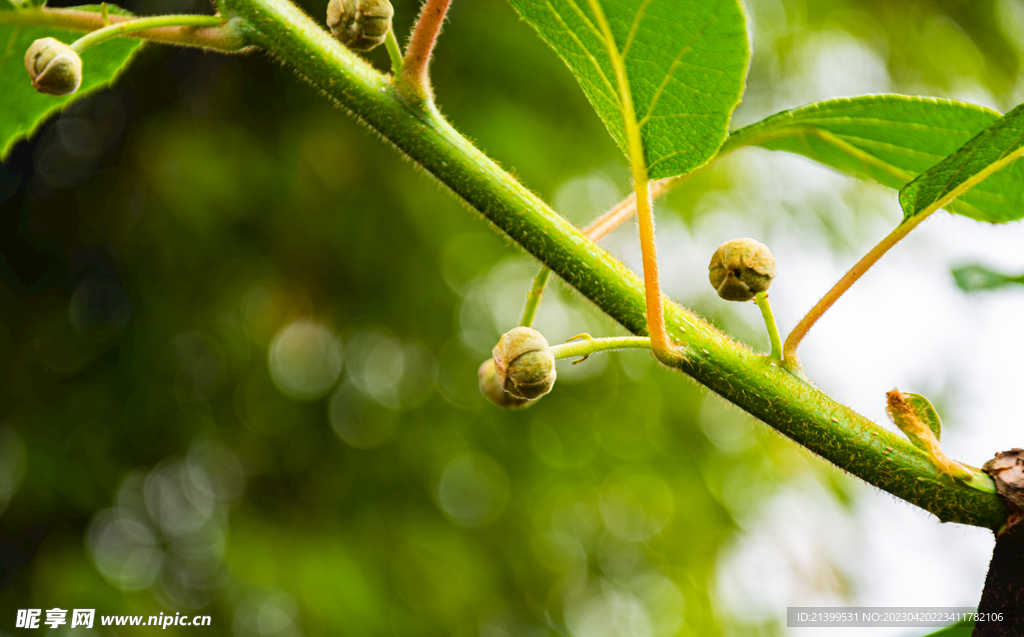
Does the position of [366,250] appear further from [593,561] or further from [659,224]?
[593,561]

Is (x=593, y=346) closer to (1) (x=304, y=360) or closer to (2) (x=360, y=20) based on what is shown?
(2) (x=360, y=20)

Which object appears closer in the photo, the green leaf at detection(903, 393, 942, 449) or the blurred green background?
the green leaf at detection(903, 393, 942, 449)

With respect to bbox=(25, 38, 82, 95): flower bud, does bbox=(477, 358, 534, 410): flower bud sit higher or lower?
lower

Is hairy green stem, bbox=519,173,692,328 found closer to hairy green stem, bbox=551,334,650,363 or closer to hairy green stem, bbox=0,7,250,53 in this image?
hairy green stem, bbox=551,334,650,363

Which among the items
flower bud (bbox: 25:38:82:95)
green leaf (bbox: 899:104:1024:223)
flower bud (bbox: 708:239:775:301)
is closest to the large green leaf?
green leaf (bbox: 899:104:1024:223)

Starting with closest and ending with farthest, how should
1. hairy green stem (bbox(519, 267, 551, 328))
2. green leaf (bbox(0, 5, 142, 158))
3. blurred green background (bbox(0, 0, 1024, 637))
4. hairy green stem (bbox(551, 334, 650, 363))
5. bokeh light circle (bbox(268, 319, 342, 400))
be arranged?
hairy green stem (bbox(551, 334, 650, 363)), hairy green stem (bbox(519, 267, 551, 328)), green leaf (bbox(0, 5, 142, 158)), blurred green background (bbox(0, 0, 1024, 637)), bokeh light circle (bbox(268, 319, 342, 400))

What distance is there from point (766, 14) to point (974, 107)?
2.72 metres

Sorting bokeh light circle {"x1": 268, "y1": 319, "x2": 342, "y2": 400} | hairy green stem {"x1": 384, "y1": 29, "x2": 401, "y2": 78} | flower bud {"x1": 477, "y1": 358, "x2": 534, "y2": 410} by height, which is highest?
hairy green stem {"x1": 384, "y1": 29, "x2": 401, "y2": 78}

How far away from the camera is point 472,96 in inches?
111

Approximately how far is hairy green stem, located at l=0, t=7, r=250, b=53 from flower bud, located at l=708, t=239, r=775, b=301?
0.46 metres

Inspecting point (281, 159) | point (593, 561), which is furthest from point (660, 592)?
point (281, 159)

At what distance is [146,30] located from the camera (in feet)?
1.98

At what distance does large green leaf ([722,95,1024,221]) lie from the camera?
26.2 inches

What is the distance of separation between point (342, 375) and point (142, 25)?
2.52 m
